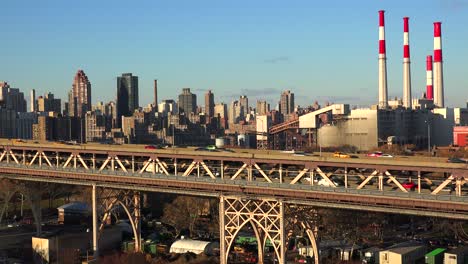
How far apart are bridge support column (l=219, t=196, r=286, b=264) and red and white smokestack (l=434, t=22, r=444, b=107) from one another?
86.8 meters

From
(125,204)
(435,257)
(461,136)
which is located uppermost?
(461,136)

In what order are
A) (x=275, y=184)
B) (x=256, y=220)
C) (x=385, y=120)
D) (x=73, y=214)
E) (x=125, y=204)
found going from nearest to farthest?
(x=275, y=184) < (x=256, y=220) < (x=125, y=204) < (x=73, y=214) < (x=385, y=120)

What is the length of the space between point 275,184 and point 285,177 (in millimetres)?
4038

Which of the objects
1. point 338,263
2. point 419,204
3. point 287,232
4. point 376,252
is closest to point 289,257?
point 338,263

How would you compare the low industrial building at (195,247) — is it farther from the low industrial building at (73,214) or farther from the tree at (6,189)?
the low industrial building at (73,214)

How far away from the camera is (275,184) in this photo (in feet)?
108

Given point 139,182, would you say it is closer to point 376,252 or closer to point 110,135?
point 376,252

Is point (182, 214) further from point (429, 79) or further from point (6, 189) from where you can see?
point (429, 79)

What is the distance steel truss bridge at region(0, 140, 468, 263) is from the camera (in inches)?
1149

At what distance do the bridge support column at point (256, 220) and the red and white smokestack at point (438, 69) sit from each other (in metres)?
86.8

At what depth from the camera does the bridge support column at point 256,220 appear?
108 ft

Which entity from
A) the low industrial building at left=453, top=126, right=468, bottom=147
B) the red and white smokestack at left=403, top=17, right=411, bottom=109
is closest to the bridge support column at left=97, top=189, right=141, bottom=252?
the low industrial building at left=453, top=126, right=468, bottom=147

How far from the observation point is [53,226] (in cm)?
5662

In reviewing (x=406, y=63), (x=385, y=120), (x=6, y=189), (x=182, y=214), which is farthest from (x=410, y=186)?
(x=406, y=63)
